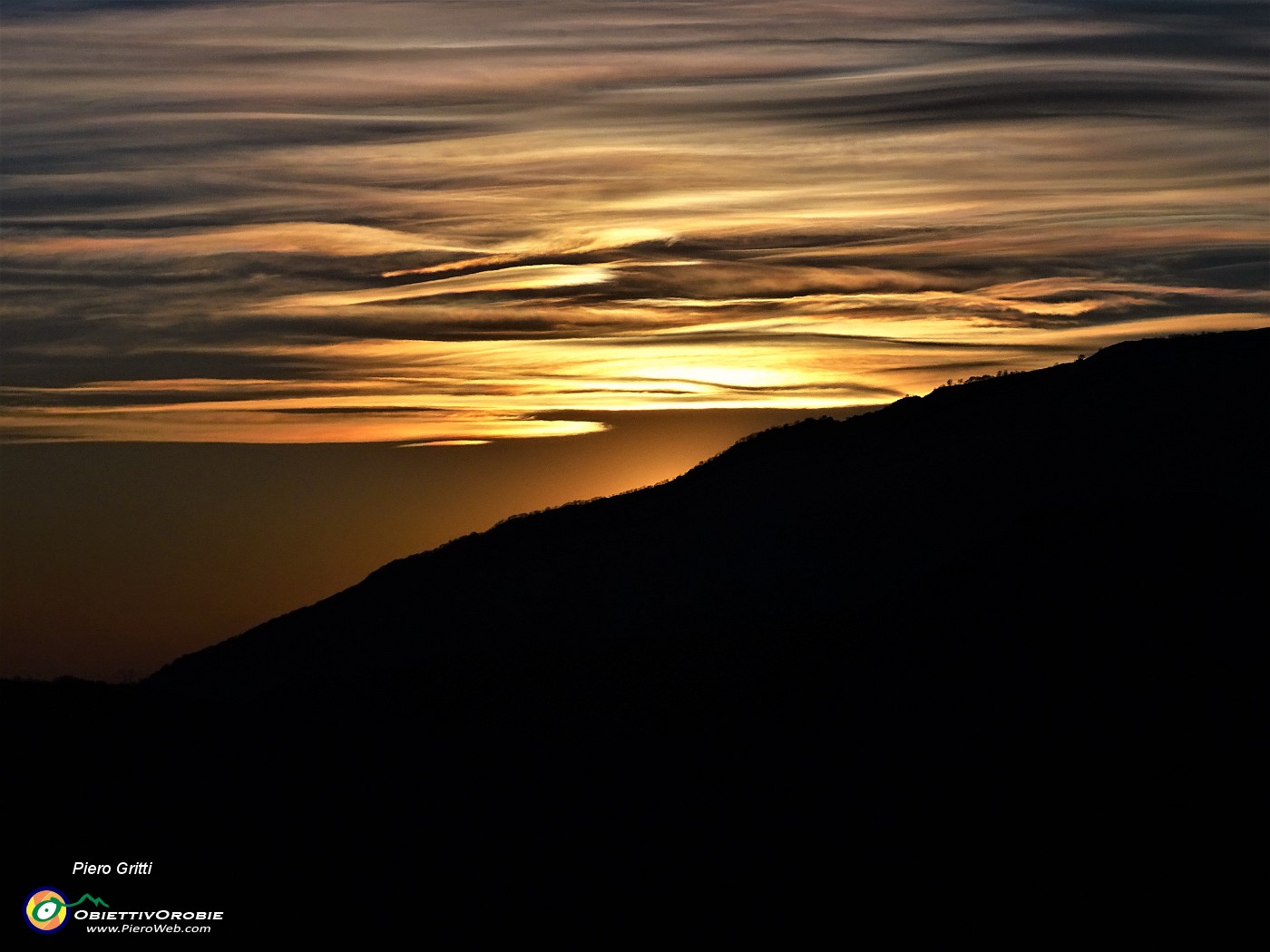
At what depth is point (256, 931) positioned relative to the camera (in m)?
26.1

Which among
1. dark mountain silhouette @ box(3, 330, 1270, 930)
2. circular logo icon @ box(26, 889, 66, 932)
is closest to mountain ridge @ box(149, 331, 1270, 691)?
dark mountain silhouette @ box(3, 330, 1270, 930)

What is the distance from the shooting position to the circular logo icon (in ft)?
80.5

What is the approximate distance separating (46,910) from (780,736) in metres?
15.9

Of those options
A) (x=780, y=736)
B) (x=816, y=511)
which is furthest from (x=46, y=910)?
(x=816, y=511)

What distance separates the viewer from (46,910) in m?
24.8

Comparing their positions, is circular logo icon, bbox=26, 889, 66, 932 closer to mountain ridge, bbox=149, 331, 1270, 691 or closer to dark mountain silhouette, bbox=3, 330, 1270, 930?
dark mountain silhouette, bbox=3, 330, 1270, 930

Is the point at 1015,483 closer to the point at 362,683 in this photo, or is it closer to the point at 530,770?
the point at 362,683

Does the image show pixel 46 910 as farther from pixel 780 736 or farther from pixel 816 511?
pixel 816 511

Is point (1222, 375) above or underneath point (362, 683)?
above

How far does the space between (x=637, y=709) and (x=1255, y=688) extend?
14.5 meters

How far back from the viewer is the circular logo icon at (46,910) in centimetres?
2453

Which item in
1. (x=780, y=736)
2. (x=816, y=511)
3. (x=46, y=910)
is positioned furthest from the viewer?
(x=816, y=511)

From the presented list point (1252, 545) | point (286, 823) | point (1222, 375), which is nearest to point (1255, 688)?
point (1252, 545)

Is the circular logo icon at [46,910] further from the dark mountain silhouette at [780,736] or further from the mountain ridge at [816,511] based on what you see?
the mountain ridge at [816,511]
